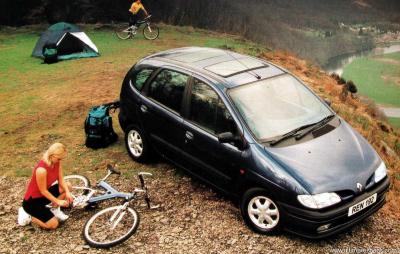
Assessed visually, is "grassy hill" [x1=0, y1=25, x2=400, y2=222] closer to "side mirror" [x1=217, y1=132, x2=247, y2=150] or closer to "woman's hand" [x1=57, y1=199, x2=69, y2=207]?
"woman's hand" [x1=57, y1=199, x2=69, y2=207]

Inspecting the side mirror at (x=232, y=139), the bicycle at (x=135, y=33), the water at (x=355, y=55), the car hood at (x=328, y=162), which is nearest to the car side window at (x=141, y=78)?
the side mirror at (x=232, y=139)

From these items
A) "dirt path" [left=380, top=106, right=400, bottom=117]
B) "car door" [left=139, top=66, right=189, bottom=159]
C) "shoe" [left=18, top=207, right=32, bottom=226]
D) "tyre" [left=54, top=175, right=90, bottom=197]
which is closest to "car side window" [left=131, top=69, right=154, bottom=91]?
"car door" [left=139, top=66, right=189, bottom=159]

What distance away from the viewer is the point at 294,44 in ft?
366

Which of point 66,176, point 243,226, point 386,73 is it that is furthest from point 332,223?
point 386,73

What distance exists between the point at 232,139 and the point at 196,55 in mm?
2199

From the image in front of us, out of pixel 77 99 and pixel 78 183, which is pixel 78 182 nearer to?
pixel 78 183

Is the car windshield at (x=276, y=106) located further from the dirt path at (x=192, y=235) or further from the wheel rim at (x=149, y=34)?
the wheel rim at (x=149, y=34)

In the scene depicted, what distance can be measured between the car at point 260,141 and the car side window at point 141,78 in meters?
0.02

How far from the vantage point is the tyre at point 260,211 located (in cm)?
580

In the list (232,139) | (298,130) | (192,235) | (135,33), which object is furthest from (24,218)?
(135,33)

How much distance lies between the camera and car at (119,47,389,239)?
18.2 ft

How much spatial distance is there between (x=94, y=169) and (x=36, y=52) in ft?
38.6

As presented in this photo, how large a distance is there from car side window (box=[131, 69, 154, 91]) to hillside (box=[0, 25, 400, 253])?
1442 millimetres

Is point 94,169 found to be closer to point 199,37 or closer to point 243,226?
point 243,226
